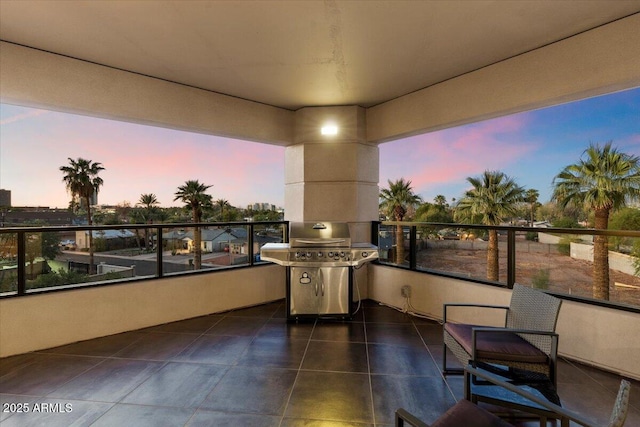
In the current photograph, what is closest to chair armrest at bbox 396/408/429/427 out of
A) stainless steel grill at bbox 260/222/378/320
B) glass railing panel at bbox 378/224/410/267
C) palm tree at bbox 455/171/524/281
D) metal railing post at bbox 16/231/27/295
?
stainless steel grill at bbox 260/222/378/320

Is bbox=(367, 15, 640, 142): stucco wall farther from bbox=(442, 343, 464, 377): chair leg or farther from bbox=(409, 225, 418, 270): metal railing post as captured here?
bbox=(442, 343, 464, 377): chair leg

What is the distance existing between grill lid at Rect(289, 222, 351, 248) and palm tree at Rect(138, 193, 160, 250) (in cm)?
179

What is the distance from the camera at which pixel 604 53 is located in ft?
7.28

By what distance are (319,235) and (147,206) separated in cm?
297

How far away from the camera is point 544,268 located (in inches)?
138

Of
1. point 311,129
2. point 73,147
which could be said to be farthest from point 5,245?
point 311,129

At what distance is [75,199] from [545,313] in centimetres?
531

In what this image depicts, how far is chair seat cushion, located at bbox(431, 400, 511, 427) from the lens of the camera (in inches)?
46.4

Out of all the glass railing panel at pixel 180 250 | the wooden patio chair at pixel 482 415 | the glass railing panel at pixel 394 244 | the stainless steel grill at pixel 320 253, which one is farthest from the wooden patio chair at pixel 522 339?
the glass railing panel at pixel 180 250

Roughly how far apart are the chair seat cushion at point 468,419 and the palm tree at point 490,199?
30.8 ft

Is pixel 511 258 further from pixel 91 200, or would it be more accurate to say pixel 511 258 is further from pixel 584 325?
pixel 91 200

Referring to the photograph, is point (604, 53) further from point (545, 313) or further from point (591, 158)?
point (591, 158)

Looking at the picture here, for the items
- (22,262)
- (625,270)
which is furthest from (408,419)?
(22,262)

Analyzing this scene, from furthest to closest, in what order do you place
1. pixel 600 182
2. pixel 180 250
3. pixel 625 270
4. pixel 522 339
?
pixel 600 182 → pixel 180 250 → pixel 625 270 → pixel 522 339
